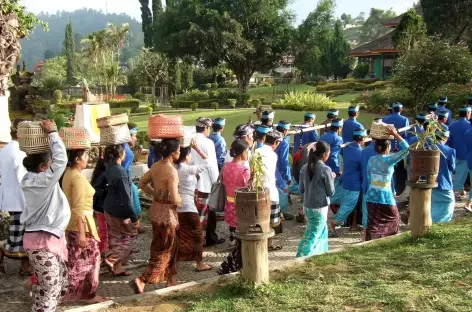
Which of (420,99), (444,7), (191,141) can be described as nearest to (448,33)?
(444,7)

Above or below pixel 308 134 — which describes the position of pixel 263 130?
above

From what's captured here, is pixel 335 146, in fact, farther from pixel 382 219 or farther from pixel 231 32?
pixel 231 32

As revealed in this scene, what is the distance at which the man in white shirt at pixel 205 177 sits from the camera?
659 centimetres

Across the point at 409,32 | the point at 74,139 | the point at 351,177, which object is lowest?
the point at 351,177

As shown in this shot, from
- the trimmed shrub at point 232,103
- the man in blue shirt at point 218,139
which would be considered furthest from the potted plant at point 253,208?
the trimmed shrub at point 232,103

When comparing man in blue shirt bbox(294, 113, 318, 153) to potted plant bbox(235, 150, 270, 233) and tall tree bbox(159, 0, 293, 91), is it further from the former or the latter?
tall tree bbox(159, 0, 293, 91)

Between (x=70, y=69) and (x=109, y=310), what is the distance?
66296 millimetres

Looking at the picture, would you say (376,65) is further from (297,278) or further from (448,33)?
(297,278)

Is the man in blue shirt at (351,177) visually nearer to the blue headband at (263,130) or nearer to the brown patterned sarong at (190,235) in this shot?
the blue headband at (263,130)

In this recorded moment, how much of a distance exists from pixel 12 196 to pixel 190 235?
6.42 feet

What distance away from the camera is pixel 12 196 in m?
5.66

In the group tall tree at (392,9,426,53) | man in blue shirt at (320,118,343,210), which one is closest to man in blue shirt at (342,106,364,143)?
man in blue shirt at (320,118,343,210)

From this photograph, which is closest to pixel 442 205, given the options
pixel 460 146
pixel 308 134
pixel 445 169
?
pixel 445 169

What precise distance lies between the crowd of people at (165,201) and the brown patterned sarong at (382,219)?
0.5 inches
